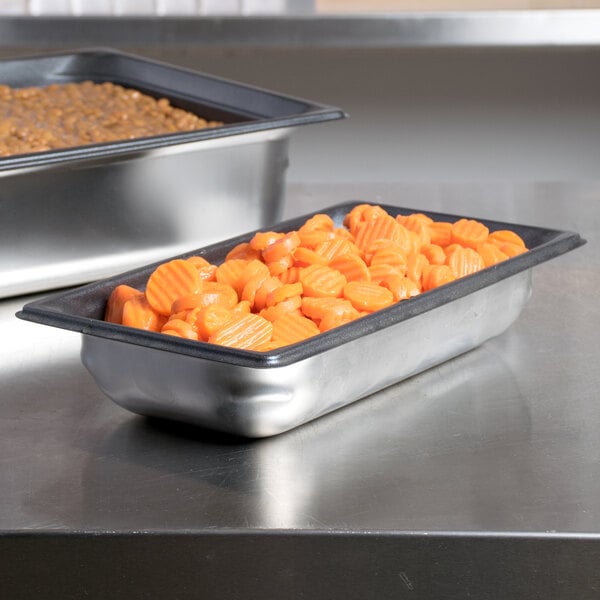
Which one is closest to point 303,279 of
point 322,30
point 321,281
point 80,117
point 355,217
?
point 321,281

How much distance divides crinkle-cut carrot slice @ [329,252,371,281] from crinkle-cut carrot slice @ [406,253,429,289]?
0.04 m

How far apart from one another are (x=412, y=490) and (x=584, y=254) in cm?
72

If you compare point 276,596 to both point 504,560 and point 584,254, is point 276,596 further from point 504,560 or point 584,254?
point 584,254

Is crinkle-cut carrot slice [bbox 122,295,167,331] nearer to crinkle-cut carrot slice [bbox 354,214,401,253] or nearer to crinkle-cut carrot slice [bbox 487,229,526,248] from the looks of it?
crinkle-cut carrot slice [bbox 354,214,401,253]

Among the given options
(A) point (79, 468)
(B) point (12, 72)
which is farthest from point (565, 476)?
(B) point (12, 72)

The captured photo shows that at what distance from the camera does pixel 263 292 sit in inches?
44.4

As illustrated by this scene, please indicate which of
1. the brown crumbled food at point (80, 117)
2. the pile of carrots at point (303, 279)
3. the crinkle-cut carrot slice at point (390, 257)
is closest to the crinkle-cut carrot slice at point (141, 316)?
the pile of carrots at point (303, 279)

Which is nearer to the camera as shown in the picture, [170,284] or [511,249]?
[170,284]

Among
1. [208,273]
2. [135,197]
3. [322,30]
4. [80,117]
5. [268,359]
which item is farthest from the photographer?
[322,30]

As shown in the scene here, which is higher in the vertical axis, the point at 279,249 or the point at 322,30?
the point at 279,249

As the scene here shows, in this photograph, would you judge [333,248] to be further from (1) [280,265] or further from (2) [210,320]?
(2) [210,320]

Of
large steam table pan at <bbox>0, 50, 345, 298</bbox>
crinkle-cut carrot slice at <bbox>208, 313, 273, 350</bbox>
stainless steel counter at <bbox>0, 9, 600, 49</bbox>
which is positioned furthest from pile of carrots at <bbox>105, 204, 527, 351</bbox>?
stainless steel counter at <bbox>0, 9, 600, 49</bbox>

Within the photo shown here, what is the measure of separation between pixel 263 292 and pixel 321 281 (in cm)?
5

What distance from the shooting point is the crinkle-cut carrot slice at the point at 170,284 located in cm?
112
